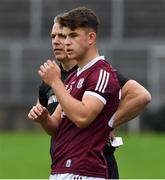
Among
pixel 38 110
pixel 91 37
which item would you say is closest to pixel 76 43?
pixel 91 37

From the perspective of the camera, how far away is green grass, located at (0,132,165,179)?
49.0 ft

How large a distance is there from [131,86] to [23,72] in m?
23.8

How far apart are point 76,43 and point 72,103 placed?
1.43 feet

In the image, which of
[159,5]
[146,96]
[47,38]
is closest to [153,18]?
[159,5]

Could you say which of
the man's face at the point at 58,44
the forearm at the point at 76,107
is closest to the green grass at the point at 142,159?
the man's face at the point at 58,44

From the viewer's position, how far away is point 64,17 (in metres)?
5.76

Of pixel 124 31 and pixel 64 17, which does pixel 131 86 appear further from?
pixel 124 31

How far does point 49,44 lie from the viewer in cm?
3031

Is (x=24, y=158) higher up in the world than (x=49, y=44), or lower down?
lower down

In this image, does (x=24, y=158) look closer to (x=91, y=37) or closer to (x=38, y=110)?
(x=38, y=110)

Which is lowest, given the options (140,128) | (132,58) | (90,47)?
(140,128)

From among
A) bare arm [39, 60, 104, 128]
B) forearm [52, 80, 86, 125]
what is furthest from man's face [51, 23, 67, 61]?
forearm [52, 80, 86, 125]

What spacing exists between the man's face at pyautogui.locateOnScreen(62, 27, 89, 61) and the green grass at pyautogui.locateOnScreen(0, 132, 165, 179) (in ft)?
26.9

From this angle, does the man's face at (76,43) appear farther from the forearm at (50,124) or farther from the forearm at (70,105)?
the forearm at (50,124)
